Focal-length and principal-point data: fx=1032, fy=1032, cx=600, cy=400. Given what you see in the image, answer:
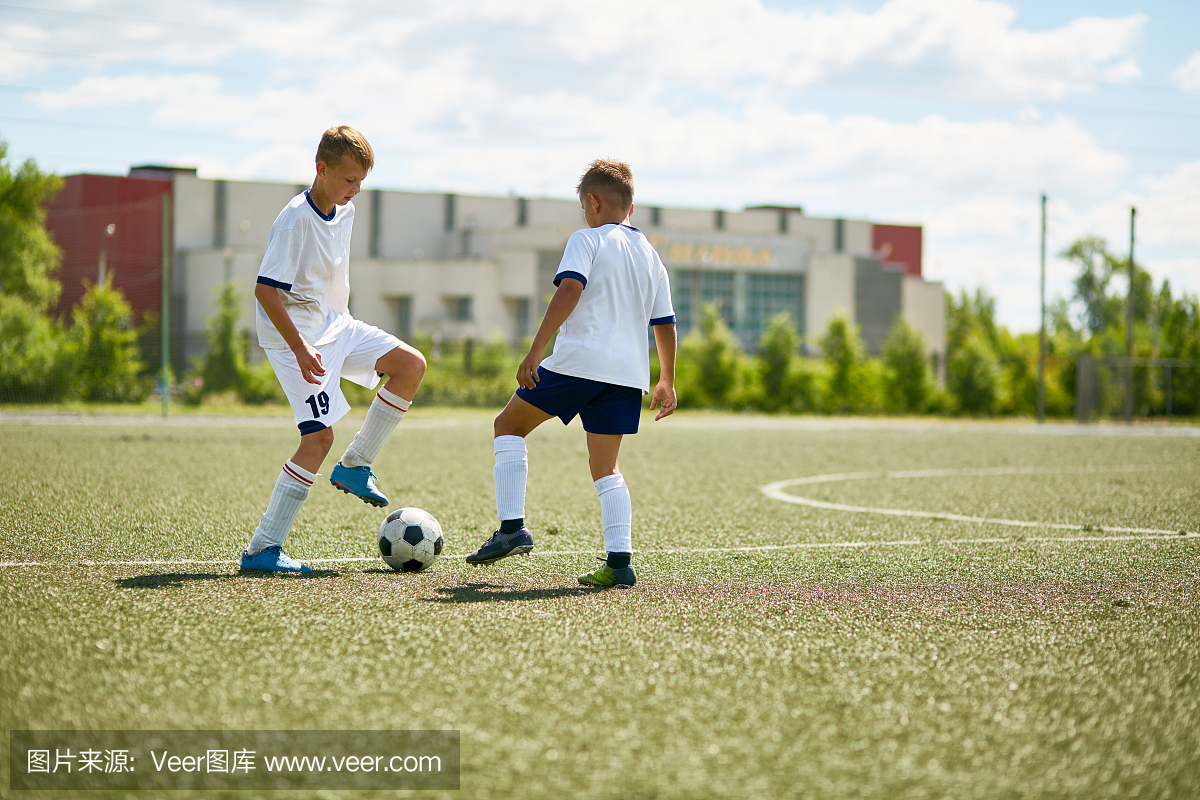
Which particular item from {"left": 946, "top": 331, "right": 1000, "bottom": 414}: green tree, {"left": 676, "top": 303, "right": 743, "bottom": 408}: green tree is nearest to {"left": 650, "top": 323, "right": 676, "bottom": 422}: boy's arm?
{"left": 676, "top": 303, "right": 743, "bottom": 408}: green tree

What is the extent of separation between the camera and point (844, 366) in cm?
3375

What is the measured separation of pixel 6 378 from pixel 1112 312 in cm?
7623

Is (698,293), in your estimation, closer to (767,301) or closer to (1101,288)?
(767,301)

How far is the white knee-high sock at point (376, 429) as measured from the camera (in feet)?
15.5

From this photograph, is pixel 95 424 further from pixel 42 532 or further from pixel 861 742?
pixel 861 742

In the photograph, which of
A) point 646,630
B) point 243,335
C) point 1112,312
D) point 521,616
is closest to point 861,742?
point 646,630

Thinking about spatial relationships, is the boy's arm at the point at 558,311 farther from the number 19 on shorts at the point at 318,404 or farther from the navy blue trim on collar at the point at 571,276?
the number 19 on shorts at the point at 318,404

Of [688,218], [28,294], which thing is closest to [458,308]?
[688,218]

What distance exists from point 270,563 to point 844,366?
101 feet

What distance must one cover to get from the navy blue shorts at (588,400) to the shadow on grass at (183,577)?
1160 mm

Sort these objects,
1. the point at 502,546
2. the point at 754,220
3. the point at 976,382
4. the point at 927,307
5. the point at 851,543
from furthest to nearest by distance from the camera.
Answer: the point at 754,220 → the point at 927,307 → the point at 976,382 → the point at 851,543 → the point at 502,546

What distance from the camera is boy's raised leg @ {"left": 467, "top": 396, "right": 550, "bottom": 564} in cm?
431

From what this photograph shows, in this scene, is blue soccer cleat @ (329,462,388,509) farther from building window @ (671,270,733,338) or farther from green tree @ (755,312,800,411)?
building window @ (671,270,733,338)

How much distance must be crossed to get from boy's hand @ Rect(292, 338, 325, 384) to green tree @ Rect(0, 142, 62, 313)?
3078cm
